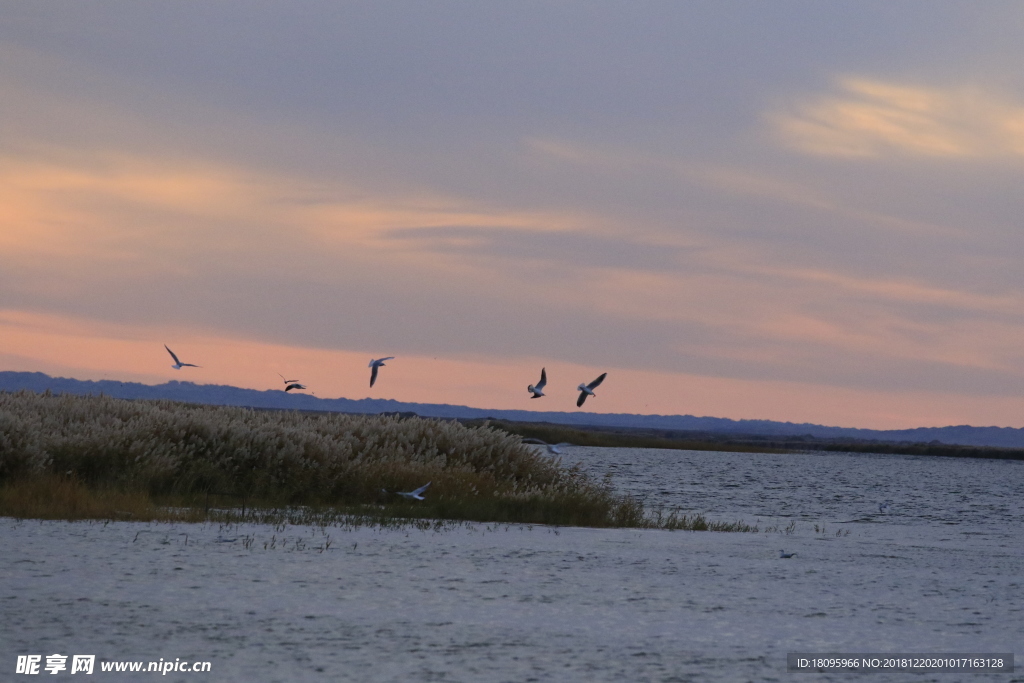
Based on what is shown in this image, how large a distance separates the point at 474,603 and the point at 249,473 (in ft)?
42.1

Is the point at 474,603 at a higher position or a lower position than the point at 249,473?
lower

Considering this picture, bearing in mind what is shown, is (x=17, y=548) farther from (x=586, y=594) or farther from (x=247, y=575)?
(x=586, y=594)

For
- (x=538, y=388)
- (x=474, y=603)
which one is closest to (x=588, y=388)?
(x=538, y=388)

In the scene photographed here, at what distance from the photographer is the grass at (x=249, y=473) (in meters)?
19.9

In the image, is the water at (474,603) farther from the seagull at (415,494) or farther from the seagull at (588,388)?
the seagull at (588,388)

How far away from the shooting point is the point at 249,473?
23641 mm

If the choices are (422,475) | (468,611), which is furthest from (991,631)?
(422,475)

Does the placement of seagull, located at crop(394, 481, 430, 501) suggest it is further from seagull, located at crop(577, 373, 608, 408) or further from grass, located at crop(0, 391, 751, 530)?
seagull, located at crop(577, 373, 608, 408)

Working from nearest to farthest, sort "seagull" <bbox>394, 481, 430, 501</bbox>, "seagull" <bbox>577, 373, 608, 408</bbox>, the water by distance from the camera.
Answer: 1. the water
2. "seagull" <bbox>394, 481, 430, 501</bbox>
3. "seagull" <bbox>577, 373, 608, 408</bbox>

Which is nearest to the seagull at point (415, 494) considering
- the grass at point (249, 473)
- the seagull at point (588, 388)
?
the grass at point (249, 473)

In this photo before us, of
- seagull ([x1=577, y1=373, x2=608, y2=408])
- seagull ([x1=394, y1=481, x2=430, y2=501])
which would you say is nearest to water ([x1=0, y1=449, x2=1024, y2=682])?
seagull ([x1=394, y1=481, x2=430, y2=501])

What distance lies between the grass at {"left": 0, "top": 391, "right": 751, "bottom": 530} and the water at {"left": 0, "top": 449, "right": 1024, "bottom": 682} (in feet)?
7.92

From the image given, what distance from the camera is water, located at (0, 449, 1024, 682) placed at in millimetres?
9008

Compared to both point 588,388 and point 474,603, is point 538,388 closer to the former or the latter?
point 588,388
